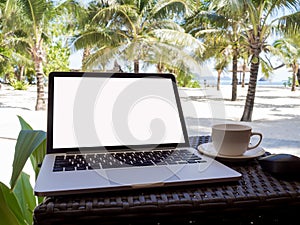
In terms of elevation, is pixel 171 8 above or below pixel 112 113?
above

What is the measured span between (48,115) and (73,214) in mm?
303

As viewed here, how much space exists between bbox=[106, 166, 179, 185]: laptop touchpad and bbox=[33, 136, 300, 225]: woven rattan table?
2cm


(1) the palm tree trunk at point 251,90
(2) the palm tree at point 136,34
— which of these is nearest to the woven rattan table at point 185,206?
(2) the palm tree at point 136,34

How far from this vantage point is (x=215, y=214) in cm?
39

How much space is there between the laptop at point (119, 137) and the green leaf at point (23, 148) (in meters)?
0.04

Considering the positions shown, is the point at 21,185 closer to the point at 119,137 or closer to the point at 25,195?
the point at 25,195

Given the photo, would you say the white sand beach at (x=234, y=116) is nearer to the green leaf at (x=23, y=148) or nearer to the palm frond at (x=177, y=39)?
the green leaf at (x=23, y=148)

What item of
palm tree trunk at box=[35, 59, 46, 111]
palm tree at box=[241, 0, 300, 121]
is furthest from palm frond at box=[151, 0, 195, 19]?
palm tree trunk at box=[35, 59, 46, 111]

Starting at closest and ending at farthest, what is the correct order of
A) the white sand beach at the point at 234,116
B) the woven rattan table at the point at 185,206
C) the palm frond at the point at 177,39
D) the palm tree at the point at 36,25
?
the woven rattan table at the point at 185,206 < the white sand beach at the point at 234,116 < the palm tree at the point at 36,25 < the palm frond at the point at 177,39

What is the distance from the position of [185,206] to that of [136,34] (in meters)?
3.99

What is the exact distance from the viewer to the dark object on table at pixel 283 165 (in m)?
0.46

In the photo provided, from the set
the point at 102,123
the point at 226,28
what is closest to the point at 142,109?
the point at 102,123

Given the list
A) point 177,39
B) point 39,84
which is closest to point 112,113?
point 39,84

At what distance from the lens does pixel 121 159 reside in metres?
0.54
